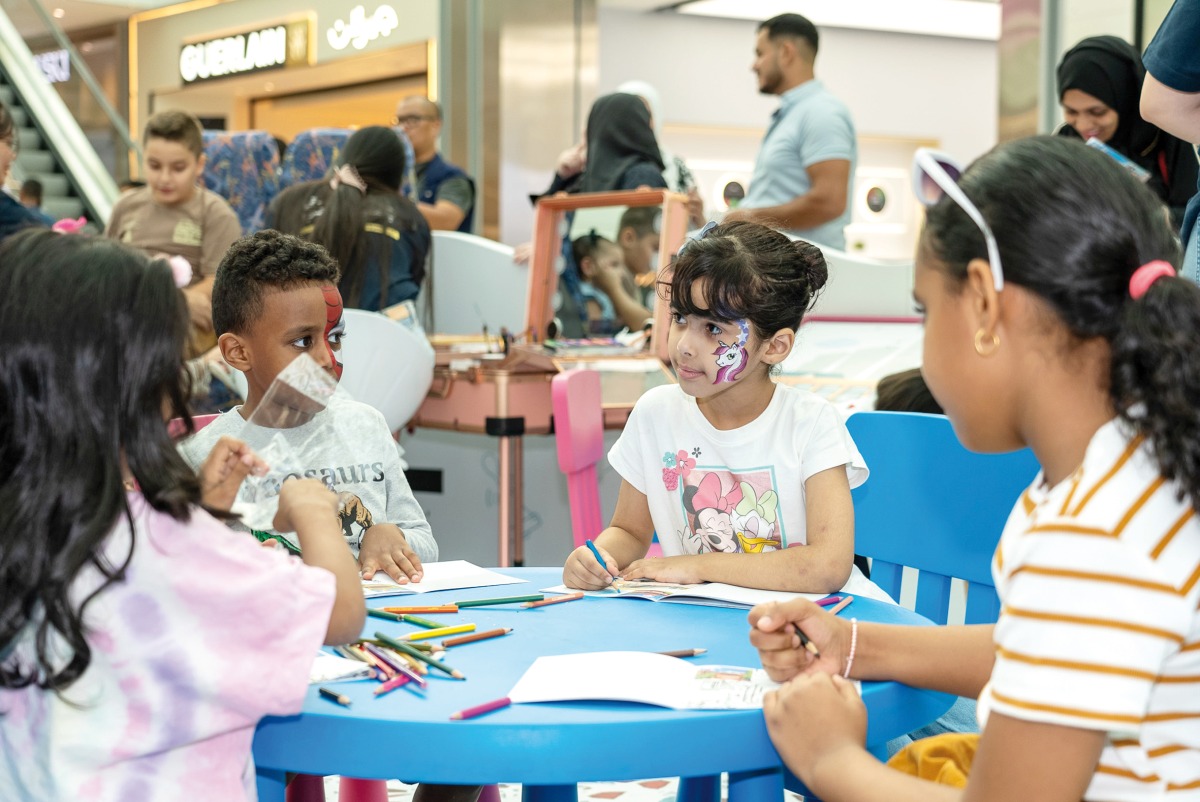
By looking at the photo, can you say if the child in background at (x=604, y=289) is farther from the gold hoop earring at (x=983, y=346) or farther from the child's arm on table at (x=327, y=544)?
the gold hoop earring at (x=983, y=346)

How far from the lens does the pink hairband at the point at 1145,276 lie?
2.84ft

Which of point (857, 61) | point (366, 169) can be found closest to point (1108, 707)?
point (366, 169)

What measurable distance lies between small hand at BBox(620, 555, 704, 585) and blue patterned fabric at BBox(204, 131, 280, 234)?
14.3ft

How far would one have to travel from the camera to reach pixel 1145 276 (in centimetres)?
87

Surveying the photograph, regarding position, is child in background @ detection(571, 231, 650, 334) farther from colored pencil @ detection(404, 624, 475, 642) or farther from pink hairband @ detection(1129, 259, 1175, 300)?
pink hairband @ detection(1129, 259, 1175, 300)

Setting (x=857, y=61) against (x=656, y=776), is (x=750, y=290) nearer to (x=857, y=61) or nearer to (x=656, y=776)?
(x=656, y=776)

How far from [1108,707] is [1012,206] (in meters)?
0.36

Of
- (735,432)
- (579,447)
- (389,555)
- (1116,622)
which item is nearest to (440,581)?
(389,555)

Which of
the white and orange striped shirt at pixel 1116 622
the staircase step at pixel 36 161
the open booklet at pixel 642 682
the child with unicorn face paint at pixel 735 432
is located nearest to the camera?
the white and orange striped shirt at pixel 1116 622

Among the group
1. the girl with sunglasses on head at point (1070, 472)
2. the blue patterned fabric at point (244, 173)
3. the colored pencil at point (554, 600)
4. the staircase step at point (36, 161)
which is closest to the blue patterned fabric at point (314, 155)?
the blue patterned fabric at point (244, 173)

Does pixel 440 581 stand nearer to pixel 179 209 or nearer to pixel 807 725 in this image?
pixel 807 725

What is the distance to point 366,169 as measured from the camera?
3926 mm

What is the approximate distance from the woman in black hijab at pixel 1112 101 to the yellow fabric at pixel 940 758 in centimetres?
216

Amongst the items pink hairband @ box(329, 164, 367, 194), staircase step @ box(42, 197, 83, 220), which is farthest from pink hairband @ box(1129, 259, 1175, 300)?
staircase step @ box(42, 197, 83, 220)
